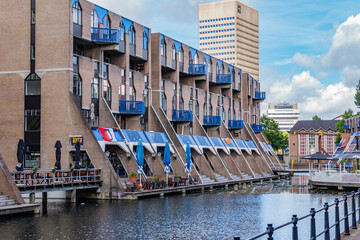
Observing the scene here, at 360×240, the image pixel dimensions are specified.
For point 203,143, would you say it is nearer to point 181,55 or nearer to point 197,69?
point 197,69

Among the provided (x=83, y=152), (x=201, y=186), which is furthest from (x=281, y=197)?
(x=83, y=152)

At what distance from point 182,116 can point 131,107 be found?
12337 millimetres

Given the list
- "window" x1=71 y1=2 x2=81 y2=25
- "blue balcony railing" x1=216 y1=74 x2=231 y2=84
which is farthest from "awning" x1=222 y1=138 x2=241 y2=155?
"window" x1=71 y1=2 x2=81 y2=25

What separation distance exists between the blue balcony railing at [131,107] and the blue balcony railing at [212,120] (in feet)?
67.5

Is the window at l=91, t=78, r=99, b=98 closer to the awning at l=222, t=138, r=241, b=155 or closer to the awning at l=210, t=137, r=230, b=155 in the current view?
the awning at l=210, t=137, r=230, b=155

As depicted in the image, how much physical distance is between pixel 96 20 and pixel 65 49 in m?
6.16

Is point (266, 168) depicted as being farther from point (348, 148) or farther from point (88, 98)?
point (88, 98)

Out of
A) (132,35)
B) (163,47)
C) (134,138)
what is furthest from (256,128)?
(134,138)

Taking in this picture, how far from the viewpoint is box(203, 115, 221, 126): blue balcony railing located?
7300 cm

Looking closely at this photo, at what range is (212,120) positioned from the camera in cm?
7362

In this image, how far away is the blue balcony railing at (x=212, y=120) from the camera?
73000 mm

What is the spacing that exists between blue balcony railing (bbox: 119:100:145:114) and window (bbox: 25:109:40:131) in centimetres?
916

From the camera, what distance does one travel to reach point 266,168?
83.0m

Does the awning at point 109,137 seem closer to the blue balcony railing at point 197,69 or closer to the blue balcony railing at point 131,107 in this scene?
the blue balcony railing at point 131,107
